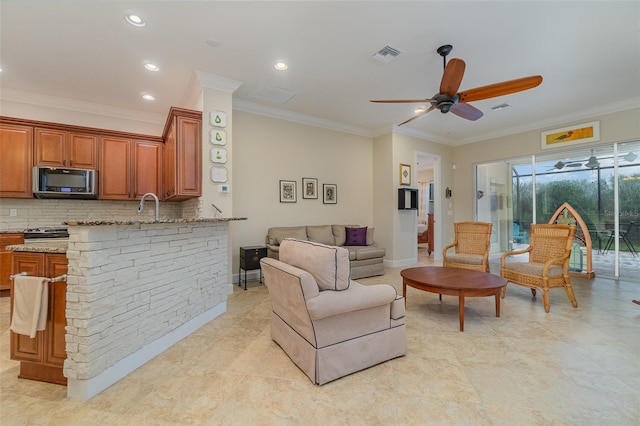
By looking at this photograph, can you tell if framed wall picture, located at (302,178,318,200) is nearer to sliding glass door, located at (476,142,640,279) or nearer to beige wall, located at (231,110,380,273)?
beige wall, located at (231,110,380,273)

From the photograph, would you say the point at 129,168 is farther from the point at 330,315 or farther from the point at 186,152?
the point at 330,315

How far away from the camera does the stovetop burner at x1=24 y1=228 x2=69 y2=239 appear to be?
146 inches

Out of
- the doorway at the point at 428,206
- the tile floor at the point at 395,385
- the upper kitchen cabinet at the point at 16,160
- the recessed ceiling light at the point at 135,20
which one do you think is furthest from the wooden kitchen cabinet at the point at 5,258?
the doorway at the point at 428,206

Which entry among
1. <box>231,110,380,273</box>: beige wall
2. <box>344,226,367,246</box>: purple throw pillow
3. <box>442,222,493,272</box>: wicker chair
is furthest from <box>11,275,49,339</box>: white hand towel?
<box>442,222,493,272</box>: wicker chair

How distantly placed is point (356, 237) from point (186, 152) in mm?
3186

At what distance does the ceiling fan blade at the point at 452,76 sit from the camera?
254 centimetres

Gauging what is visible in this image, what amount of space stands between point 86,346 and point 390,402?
6.20 ft

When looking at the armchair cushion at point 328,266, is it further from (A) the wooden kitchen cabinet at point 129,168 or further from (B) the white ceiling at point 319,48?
(A) the wooden kitchen cabinet at point 129,168

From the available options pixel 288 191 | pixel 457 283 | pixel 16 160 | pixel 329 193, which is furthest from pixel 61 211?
pixel 457 283

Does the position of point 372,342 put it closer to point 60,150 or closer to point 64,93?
point 60,150

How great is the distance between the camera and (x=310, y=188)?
212 inches

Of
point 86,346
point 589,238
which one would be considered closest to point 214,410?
point 86,346

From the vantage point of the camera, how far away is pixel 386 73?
363 cm

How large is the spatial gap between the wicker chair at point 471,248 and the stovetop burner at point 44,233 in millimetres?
5664
